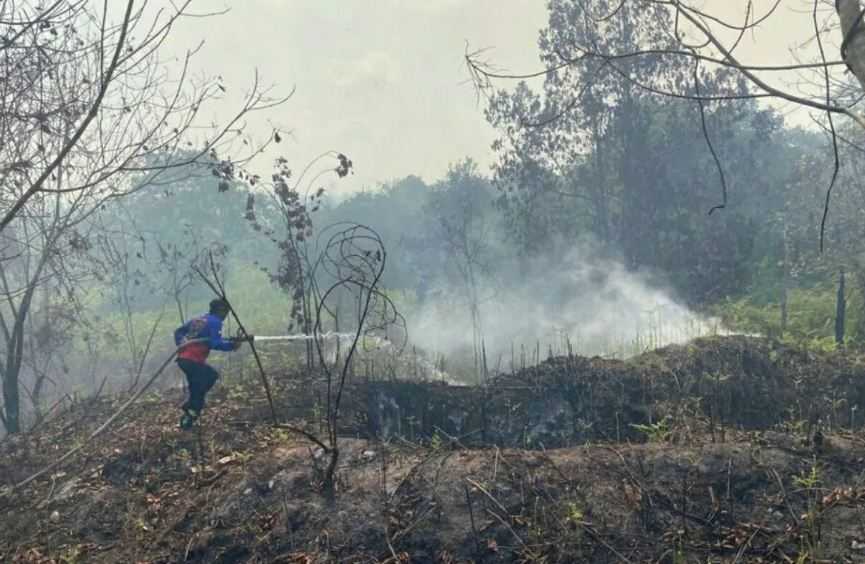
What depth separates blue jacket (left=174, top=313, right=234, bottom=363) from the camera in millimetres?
7664

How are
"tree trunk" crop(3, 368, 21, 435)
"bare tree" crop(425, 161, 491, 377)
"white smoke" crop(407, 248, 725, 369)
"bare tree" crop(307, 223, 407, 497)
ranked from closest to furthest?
"bare tree" crop(307, 223, 407, 497)
"tree trunk" crop(3, 368, 21, 435)
"white smoke" crop(407, 248, 725, 369)
"bare tree" crop(425, 161, 491, 377)

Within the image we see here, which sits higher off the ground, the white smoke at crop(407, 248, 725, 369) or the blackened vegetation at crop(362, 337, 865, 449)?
the white smoke at crop(407, 248, 725, 369)

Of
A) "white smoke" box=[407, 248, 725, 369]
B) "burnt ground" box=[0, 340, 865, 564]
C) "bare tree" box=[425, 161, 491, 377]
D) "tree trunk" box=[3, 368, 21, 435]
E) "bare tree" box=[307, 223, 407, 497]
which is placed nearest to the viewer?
"burnt ground" box=[0, 340, 865, 564]

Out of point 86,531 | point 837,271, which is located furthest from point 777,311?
point 86,531

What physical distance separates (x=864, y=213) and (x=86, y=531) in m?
17.3

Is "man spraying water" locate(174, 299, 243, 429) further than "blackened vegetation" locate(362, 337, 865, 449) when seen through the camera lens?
No

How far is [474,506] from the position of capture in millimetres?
5137

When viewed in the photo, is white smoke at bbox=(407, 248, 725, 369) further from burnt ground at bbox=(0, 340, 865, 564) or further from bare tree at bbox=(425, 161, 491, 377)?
burnt ground at bbox=(0, 340, 865, 564)

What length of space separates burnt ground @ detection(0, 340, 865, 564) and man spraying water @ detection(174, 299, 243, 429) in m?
1.05

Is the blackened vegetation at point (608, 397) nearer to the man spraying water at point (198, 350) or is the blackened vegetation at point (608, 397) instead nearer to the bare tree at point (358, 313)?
the bare tree at point (358, 313)

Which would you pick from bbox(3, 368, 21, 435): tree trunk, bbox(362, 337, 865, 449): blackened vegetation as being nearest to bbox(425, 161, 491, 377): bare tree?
bbox(362, 337, 865, 449): blackened vegetation

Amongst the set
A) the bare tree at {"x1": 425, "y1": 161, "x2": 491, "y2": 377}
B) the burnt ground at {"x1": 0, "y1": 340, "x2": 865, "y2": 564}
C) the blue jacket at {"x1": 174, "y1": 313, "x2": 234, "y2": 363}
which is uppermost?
the bare tree at {"x1": 425, "y1": 161, "x2": 491, "y2": 377}

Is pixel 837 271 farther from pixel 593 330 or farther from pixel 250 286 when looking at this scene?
pixel 250 286

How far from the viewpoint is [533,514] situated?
4.96 metres
